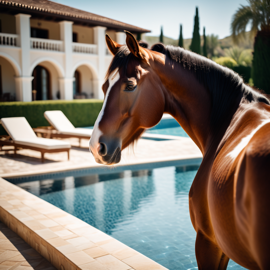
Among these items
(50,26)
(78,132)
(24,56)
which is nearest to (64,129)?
(78,132)

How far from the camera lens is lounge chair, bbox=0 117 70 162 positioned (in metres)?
8.94

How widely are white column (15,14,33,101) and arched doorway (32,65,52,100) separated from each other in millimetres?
3389

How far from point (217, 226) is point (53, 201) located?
5421 millimetres

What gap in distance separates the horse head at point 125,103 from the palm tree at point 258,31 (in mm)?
17520

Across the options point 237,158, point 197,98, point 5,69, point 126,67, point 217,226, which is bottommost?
point 217,226

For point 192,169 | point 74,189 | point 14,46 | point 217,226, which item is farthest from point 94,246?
point 14,46

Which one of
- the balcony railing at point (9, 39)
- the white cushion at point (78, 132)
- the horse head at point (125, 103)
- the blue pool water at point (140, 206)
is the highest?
the balcony railing at point (9, 39)

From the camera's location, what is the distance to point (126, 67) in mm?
1755

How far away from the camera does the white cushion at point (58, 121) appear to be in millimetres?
12271

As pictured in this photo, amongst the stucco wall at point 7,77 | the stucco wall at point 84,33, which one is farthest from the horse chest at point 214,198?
the stucco wall at point 84,33

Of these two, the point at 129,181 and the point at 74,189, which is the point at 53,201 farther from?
the point at 129,181

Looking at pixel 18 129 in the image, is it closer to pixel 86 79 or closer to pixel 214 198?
pixel 214 198

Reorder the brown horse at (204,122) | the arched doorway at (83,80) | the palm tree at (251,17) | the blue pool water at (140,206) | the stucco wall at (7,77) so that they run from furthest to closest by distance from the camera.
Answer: the arched doorway at (83,80) < the palm tree at (251,17) < the stucco wall at (7,77) < the blue pool water at (140,206) < the brown horse at (204,122)

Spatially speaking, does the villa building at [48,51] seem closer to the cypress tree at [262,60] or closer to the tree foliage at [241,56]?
the cypress tree at [262,60]
